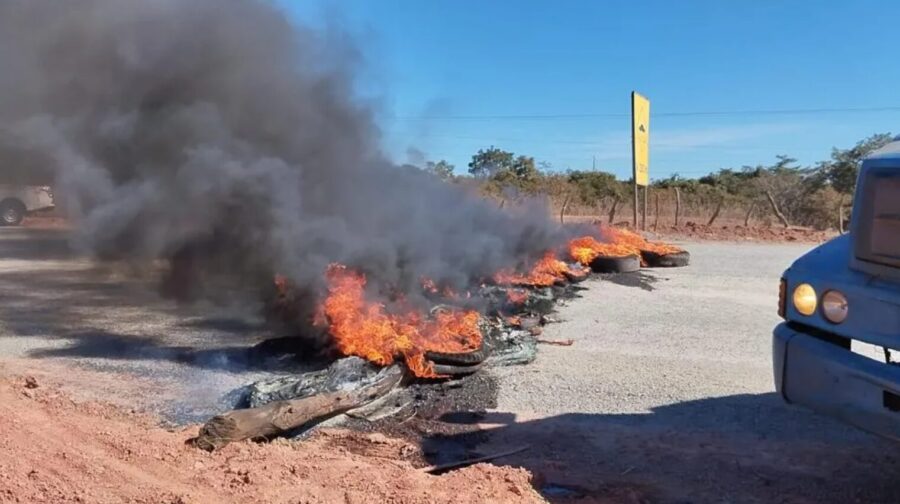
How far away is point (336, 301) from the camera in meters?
6.65

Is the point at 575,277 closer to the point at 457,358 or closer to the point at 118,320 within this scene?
Answer: the point at 457,358

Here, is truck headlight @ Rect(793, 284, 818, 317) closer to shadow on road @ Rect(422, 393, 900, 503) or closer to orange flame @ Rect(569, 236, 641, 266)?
shadow on road @ Rect(422, 393, 900, 503)

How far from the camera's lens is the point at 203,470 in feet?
12.6

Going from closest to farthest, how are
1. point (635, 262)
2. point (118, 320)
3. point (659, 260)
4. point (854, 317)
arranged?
1. point (854, 317)
2. point (118, 320)
3. point (635, 262)
4. point (659, 260)

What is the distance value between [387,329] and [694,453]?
112 inches

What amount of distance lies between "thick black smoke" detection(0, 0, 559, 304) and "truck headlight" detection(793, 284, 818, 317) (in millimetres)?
4766

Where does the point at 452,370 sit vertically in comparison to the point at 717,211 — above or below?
below

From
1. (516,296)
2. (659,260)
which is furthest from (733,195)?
(516,296)

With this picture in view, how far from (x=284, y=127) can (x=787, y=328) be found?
6.38m

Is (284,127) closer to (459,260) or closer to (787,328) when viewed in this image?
(459,260)

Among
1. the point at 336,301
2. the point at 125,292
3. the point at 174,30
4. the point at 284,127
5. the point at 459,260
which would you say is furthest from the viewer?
the point at 125,292

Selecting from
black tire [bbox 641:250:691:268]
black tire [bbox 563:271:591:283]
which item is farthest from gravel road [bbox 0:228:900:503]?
black tire [bbox 641:250:691:268]

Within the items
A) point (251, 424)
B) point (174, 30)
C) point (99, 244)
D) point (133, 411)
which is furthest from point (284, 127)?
point (251, 424)

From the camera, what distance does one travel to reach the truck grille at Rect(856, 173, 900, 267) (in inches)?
126
